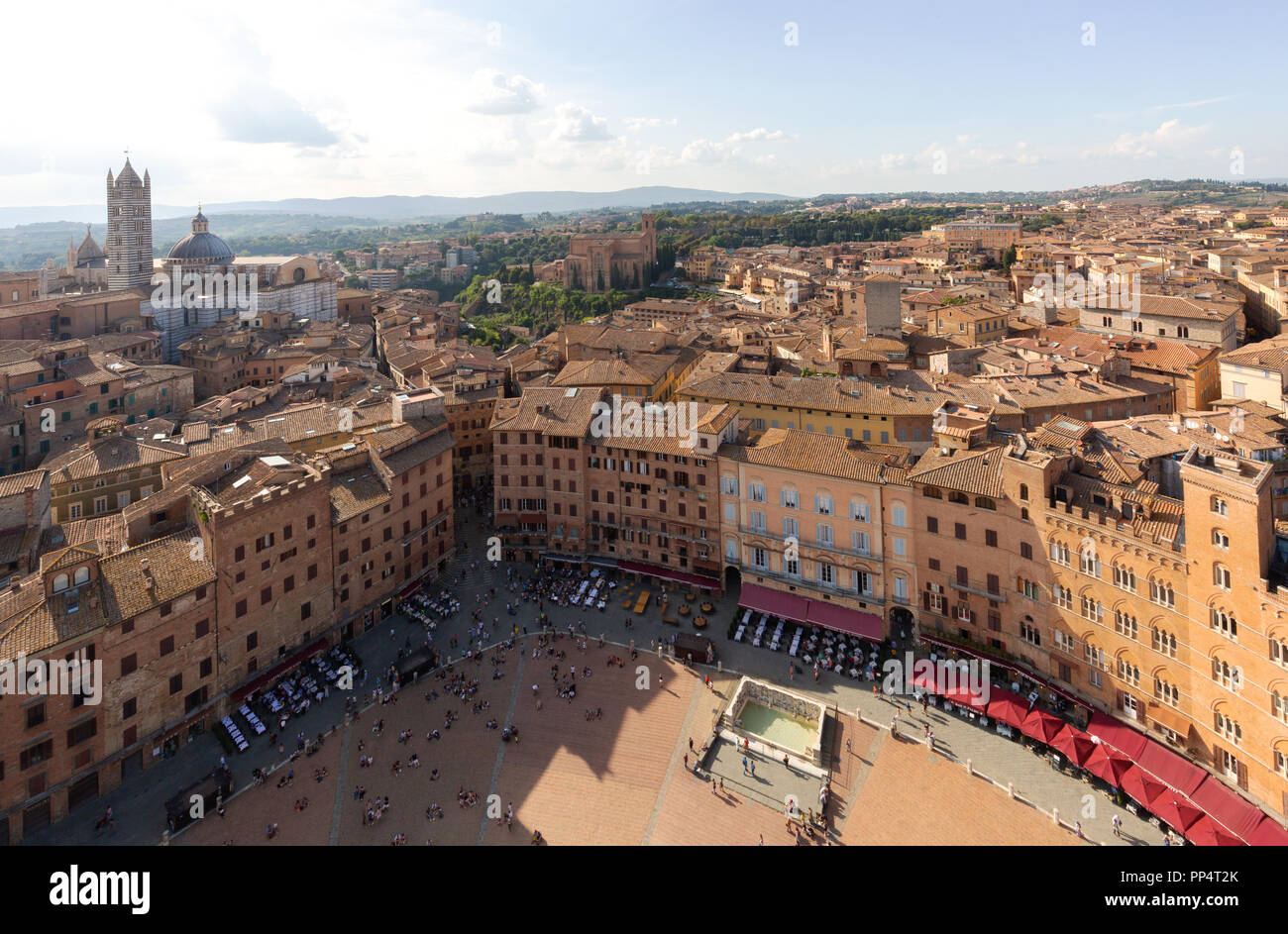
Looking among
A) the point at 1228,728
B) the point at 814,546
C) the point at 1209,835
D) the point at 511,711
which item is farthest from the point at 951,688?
the point at 511,711

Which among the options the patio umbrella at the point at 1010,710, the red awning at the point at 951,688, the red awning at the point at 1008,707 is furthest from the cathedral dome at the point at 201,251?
the patio umbrella at the point at 1010,710

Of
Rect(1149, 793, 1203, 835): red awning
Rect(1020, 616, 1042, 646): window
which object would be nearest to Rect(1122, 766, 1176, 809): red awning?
Rect(1149, 793, 1203, 835): red awning

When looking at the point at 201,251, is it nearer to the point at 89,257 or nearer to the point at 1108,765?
the point at 89,257

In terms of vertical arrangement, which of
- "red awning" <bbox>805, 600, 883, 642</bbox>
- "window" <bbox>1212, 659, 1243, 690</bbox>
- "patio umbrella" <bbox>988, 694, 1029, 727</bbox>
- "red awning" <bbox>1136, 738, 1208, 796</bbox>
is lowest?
"red awning" <bbox>1136, 738, 1208, 796</bbox>

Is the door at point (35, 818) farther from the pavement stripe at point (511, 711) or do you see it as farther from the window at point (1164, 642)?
the window at point (1164, 642)

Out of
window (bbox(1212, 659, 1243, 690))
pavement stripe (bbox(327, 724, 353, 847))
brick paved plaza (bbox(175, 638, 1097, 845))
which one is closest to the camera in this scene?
window (bbox(1212, 659, 1243, 690))

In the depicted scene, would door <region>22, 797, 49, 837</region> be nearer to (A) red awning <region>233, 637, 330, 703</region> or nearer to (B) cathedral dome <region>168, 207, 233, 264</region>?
(A) red awning <region>233, 637, 330, 703</region>
